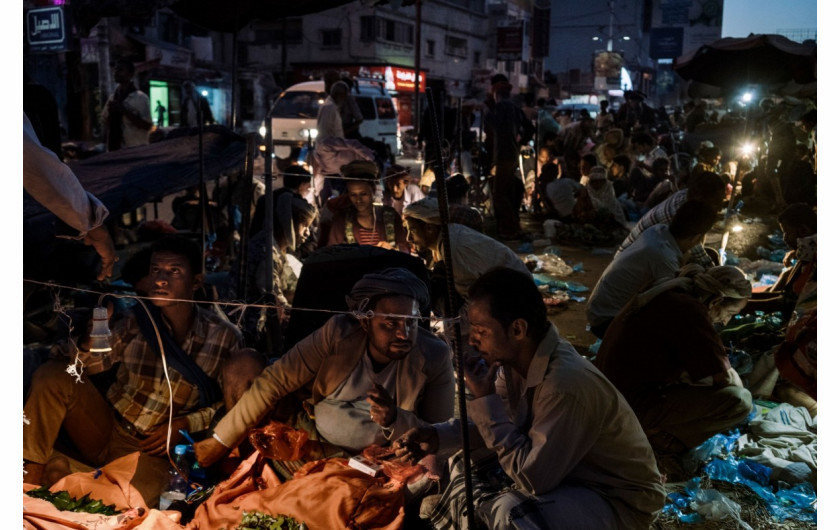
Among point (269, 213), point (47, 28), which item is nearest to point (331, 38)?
point (47, 28)

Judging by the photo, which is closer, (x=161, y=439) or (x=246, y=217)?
(x=161, y=439)

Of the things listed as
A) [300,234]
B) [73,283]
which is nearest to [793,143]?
[300,234]

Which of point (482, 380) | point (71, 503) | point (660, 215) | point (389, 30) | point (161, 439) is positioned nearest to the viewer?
point (482, 380)

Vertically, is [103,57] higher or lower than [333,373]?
higher

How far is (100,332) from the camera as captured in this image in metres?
3.10

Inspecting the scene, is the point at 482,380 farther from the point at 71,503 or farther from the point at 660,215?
the point at 660,215

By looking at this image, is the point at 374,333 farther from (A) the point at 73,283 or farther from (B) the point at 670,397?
(A) the point at 73,283

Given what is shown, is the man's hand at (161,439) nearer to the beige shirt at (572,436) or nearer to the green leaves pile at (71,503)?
the green leaves pile at (71,503)

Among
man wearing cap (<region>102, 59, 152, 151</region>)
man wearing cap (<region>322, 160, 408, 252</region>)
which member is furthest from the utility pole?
man wearing cap (<region>322, 160, 408, 252</region>)

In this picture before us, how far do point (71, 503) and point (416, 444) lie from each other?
1.50 m

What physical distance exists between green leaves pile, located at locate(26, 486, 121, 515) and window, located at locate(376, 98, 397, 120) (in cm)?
1754

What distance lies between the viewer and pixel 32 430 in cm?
342

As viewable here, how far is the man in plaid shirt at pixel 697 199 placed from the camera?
18.9ft

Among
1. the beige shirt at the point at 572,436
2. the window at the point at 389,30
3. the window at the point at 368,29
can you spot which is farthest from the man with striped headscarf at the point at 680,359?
the window at the point at 389,30
